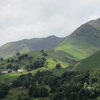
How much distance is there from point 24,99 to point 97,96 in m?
54.6

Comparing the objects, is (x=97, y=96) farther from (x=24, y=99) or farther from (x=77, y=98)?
(x=24, y=99)

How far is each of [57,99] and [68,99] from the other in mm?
8487

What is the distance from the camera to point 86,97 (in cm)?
19700

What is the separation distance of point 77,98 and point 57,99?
50.0 feet

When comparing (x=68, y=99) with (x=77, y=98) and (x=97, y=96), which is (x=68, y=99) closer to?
(x=77, y=98)

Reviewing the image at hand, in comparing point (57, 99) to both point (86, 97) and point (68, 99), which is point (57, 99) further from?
point (86, 97)

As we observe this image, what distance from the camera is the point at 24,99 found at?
194750 mm

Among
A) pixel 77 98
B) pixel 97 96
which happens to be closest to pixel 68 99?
pixel 77 98

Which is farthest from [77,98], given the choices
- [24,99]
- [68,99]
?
[24,99]

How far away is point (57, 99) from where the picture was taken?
19875 centimetres

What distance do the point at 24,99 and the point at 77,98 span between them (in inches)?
1538

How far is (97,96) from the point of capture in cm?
19838

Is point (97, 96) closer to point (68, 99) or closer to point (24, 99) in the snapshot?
point (68, 99)

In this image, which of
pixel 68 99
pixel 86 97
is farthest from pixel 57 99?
pixel 86 97
